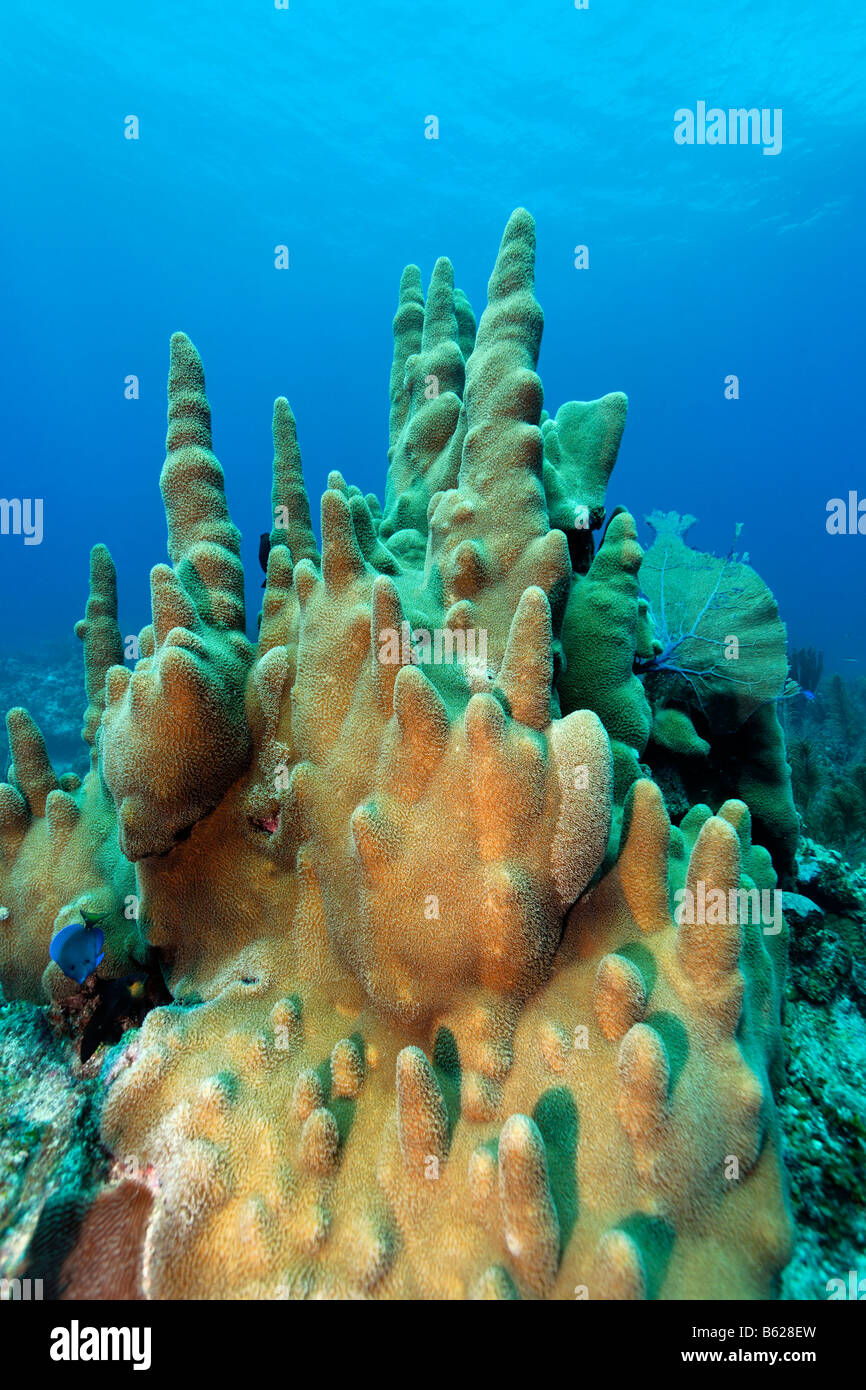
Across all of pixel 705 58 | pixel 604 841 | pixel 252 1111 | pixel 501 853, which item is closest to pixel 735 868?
pixel 604 841

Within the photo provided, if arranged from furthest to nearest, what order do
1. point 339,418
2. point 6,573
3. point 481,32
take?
point 339,418, point 6,573, point 481,32

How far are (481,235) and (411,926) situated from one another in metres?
67.7

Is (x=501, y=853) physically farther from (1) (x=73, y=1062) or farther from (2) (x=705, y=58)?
(2) (x=705, y=58)

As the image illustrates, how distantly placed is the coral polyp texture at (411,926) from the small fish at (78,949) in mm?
297

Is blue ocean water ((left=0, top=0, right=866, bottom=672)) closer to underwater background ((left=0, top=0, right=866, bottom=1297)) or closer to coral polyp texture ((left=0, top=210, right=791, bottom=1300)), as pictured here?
underwater background ((left=0, top=0, right=866, bottom=1297))

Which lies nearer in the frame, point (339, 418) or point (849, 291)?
point (849, 291)

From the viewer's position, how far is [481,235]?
54875mm

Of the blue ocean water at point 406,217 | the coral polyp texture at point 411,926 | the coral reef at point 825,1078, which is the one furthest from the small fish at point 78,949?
the blue ocean water at point 406,217

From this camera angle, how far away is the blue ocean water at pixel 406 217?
3406 centimetres

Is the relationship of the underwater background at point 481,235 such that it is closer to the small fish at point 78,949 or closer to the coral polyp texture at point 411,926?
the coral polyp texture at point 411,926

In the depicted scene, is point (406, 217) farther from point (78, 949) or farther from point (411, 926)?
point (411, 926)

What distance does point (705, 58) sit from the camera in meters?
31.6

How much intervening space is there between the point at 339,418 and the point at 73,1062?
115m

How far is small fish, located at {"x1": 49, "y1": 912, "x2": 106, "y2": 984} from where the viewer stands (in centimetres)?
244
